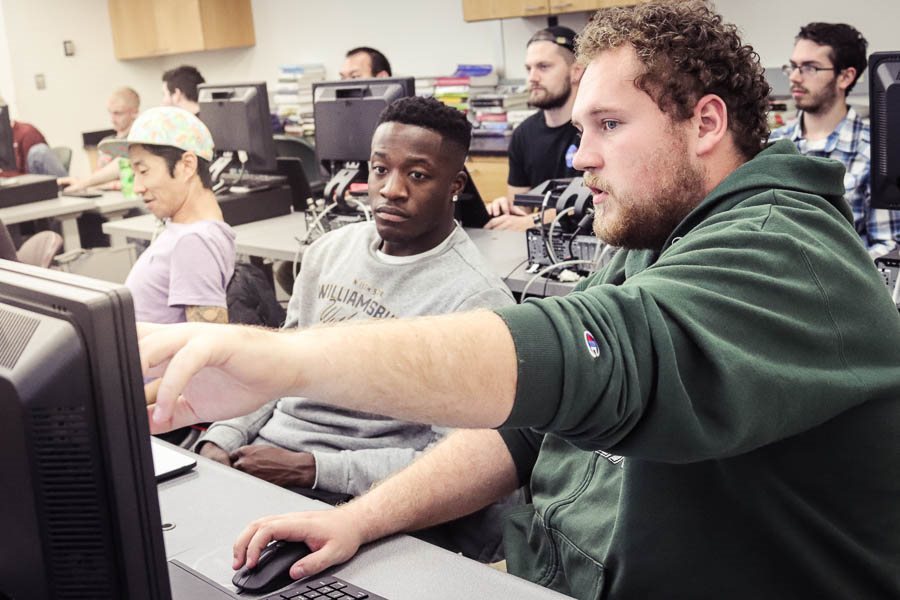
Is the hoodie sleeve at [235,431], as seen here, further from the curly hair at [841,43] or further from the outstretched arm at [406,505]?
the curly hair at [841,43]

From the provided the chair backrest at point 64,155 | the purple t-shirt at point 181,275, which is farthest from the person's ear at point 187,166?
the chair backrest at point 64,155

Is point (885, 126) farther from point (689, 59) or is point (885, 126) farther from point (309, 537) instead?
point (309, 537)

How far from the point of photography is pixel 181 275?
2.38 meters

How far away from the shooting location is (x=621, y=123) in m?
1.18

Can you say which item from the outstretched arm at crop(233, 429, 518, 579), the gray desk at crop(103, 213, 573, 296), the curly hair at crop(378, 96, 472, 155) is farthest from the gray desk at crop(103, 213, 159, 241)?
the outstretched arm at crop(233, 429, 518, 579)

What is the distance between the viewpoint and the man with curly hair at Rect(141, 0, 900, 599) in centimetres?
82

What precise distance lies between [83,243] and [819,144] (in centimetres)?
386

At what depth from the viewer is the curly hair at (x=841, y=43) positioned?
154 inches

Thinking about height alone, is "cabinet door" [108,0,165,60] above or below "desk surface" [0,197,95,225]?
above

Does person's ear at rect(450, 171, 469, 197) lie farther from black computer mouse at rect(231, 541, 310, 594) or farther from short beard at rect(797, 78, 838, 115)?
short beard at rect(797, 78, 838, 115)

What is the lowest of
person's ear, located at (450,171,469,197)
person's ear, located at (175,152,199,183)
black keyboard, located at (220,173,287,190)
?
black keyboard, located at (220,173,287,190)

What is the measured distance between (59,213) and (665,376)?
4.69 metres

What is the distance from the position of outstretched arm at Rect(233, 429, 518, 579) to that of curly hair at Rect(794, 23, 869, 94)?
313cm

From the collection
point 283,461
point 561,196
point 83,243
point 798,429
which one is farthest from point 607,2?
point 798,429
